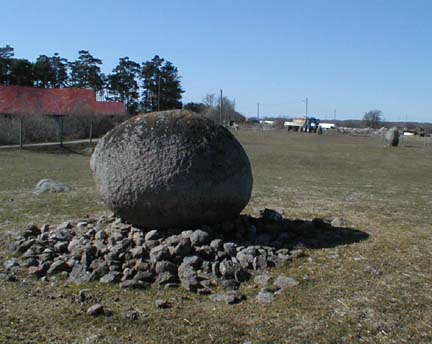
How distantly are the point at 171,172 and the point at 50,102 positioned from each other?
44824mm

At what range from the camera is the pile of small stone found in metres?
6.07

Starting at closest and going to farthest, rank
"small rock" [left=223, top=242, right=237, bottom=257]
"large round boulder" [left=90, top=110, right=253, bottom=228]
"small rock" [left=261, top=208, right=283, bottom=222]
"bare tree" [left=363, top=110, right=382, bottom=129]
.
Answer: "small rock" [left=223, top=242, right=237, bottom=257], "large round boulder" [left=90, top=110, right=253, bottom=228], "small rock" [left=261, top=208, right=283, bottom=222], "bare tree" [left=363, top=110, right=382, bottom=129]

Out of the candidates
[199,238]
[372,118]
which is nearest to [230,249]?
[199,238]

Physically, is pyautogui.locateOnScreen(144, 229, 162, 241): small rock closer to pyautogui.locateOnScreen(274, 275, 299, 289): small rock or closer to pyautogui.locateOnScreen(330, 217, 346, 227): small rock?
pyautogui.locateOnScreen(274, 275, 299, 289): small rock

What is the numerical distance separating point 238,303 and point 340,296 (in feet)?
3.70

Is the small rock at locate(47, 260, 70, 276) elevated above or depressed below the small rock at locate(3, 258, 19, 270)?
above

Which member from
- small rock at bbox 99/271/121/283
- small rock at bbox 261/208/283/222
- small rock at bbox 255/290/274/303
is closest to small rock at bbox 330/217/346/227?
small rock at bbox 261/208/283/222

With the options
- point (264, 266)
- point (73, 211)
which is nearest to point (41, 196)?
point (73, 211)

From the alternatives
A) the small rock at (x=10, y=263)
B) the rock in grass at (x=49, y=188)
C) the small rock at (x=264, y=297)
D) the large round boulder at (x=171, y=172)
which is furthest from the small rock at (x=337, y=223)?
the rock in grass at (x=49, y=188)

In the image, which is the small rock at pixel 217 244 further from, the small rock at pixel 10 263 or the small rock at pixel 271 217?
the small rock at pixel 10 263

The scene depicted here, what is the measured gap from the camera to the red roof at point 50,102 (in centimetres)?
4506

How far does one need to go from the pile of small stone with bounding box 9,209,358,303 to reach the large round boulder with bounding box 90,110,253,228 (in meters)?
0.26

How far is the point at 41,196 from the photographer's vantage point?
41.8 feet

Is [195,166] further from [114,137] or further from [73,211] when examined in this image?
[73,211]
